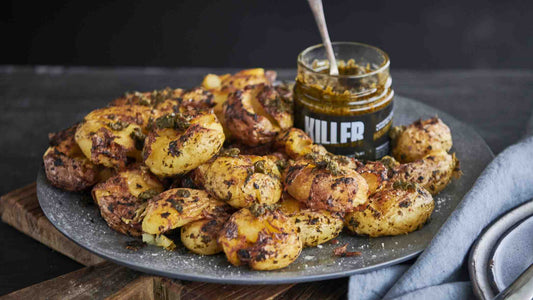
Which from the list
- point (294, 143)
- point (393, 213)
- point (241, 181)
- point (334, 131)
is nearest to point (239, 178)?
point (241, 181)

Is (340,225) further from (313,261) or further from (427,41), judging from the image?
(427,41)

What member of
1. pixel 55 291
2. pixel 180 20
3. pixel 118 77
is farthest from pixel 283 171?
pixel 180 20

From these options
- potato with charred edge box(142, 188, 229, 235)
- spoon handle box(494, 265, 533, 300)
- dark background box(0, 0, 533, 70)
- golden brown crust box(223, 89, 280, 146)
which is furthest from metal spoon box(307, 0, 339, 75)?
dark background box(0, 0, 533, 70)

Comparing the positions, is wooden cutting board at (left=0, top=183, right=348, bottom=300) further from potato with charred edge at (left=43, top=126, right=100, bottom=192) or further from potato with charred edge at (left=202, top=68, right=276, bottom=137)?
potato with charred edge at (left=202, top=68, right=276, bottom=137)

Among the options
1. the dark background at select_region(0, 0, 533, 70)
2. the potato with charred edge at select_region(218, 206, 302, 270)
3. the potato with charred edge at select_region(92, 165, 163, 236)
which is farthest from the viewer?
the dark background at select_region(0, 0, 533, 70)

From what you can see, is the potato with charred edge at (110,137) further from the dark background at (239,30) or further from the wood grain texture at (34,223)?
the dark background at (239,30)

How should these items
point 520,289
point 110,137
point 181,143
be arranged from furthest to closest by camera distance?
point 110,137 → point 181,143 → point 520,289

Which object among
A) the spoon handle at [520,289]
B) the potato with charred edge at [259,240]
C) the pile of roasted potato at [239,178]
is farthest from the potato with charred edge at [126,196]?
the spoon handle at [520,289]

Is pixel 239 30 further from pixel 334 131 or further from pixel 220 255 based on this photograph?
pixel 220 255
